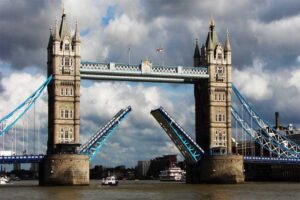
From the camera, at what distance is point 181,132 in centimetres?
11025

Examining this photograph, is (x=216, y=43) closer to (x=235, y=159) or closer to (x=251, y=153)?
(x=235, y=159)

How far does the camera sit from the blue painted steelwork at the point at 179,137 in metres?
109

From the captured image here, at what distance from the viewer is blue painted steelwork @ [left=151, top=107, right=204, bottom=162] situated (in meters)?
109

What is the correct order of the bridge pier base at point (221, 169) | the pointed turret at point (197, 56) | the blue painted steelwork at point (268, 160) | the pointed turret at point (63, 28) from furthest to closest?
1. the pointed turret at point (197, 56)
2. the blue painted steelwork at point (268, 160)
3. the bridge pier base at point (221, 169)
4. the pointed turret at point (63, 28)

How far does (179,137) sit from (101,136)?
43.9ft

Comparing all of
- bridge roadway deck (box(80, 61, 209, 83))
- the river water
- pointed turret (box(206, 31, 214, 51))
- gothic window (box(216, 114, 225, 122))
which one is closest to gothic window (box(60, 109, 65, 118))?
bridge roadway deck (box(80, 61, 209, 83))

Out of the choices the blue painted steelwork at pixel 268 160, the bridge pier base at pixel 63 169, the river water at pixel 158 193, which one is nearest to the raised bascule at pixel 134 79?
the bridge pier base at pixel 63 169

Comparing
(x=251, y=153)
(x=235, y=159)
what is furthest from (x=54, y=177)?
(x=251, y=153)

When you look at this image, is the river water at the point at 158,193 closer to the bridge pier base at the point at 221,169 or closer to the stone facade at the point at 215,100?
the bridge pier base at the point at 221,169

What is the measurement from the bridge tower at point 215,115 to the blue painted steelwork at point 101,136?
15.6m

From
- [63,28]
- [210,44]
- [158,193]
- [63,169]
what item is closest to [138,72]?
[63,28]

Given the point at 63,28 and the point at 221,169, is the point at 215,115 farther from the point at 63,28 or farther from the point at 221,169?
the point at 63,28

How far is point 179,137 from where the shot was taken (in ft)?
365

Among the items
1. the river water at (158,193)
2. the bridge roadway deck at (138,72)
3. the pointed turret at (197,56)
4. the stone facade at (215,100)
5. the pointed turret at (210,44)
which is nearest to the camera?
the river water at (158,193)
